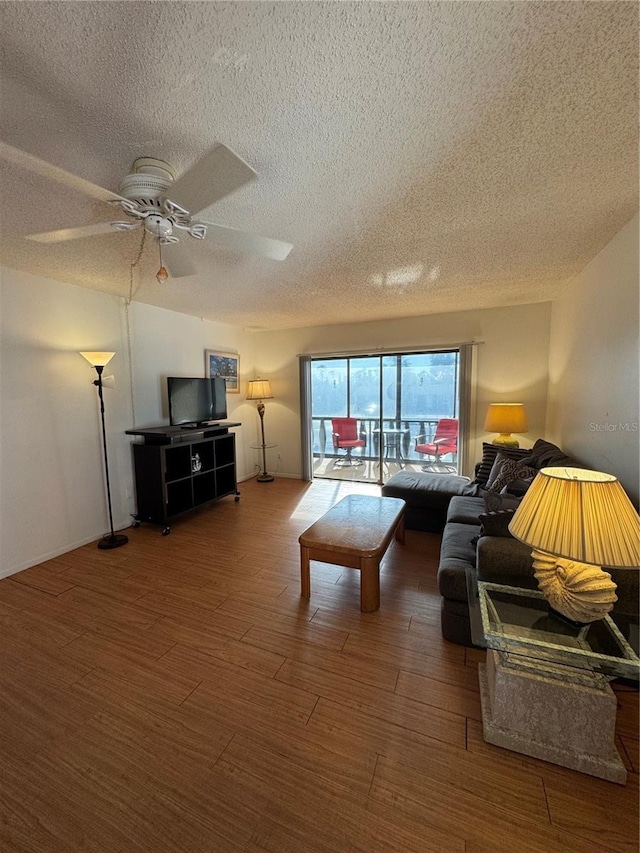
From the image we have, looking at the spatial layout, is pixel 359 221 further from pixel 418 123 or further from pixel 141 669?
pixel 141 669

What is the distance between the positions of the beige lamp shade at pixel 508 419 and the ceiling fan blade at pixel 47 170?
377 centimetres

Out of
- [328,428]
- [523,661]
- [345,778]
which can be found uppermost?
[328,428]

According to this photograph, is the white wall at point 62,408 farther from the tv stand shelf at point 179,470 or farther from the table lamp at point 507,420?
the table lamp at point 507,420

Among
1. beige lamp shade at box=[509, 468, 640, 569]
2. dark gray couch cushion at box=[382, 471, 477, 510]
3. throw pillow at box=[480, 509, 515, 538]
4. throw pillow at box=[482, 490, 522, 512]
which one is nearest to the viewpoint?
beige lamp shade at box=[509, 468, 640, 569]

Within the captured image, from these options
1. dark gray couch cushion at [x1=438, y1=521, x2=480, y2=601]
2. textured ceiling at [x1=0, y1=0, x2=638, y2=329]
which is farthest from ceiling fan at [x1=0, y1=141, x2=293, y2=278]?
dark gray couch cushion at [x1=438, y1=521, x2=480, y2=601]

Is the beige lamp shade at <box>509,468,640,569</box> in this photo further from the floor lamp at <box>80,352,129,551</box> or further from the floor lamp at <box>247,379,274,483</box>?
the floor lamp at <box>247,379,274,483</box>

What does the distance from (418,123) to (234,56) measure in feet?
2.21

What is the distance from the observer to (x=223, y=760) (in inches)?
51.3

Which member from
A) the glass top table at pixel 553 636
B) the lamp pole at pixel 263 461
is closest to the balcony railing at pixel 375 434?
the lamp pole at pixel 263 461

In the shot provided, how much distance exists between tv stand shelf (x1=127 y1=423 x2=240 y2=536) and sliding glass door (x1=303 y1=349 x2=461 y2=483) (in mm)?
1655

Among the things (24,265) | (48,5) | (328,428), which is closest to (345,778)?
(48,5)

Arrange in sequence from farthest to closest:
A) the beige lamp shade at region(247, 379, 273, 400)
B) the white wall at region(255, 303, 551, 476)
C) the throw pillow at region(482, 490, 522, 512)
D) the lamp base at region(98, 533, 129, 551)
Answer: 1. the beige lamp shade at region(247, 379, 273, 400)
2. the white wall at region(255, 303, 551, 476)
3. the lamp base at region(98, 533, 129, 551)
4. the throw pillow at region(482, 490, 522, 512)

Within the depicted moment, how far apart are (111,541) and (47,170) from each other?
9.56ft

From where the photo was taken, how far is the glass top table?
3.94ft
